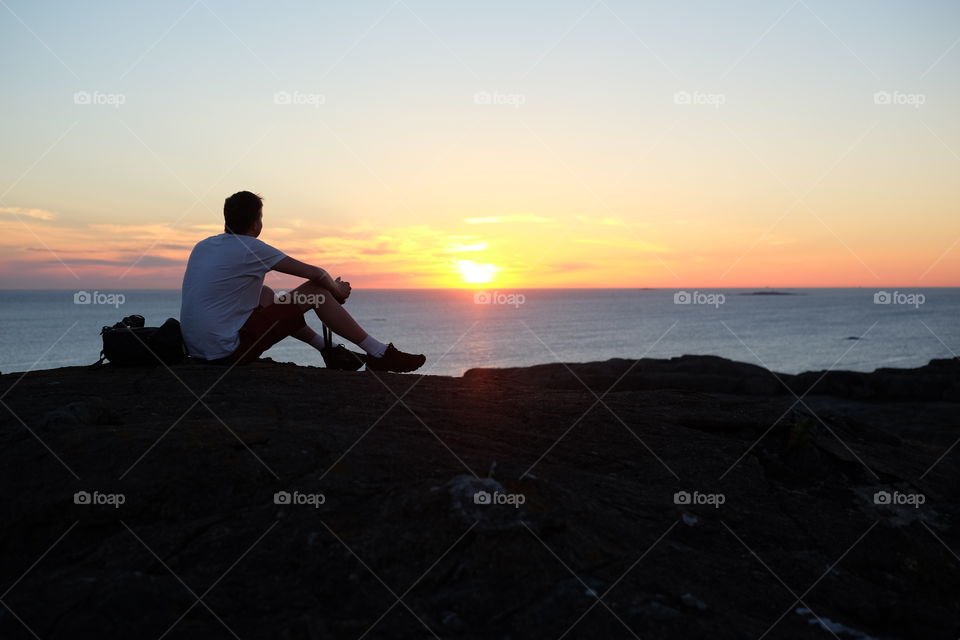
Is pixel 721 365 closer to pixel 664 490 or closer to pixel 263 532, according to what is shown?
pixel 664 490

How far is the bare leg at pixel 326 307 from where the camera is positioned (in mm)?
7375

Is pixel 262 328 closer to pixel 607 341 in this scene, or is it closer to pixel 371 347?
pixel 371 347

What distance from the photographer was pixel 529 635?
9.71ft

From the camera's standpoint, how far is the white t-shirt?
22.6ft

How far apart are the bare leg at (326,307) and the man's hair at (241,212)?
2.71ft

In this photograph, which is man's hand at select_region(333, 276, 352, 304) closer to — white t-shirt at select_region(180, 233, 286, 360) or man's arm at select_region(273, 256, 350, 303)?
man's arm at select_region(273, 256, 350, 303)

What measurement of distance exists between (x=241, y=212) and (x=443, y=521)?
4.49 metres

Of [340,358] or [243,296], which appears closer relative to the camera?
[243,296]

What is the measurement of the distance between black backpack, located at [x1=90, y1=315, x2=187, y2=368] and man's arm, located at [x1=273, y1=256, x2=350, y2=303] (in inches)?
52.0

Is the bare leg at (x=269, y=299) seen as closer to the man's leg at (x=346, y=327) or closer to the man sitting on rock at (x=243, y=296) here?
the man sitting on rock at (x=243, y=296)

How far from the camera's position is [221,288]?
6.99 m

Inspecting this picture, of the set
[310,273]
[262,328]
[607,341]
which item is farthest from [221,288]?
[607,341]

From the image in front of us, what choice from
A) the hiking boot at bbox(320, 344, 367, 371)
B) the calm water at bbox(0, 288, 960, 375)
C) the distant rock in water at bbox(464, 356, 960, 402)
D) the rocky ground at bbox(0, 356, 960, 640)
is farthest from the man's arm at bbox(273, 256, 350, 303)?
the calm water at bbox(0, 288, 960, 375)

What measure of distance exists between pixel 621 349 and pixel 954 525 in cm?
6553
